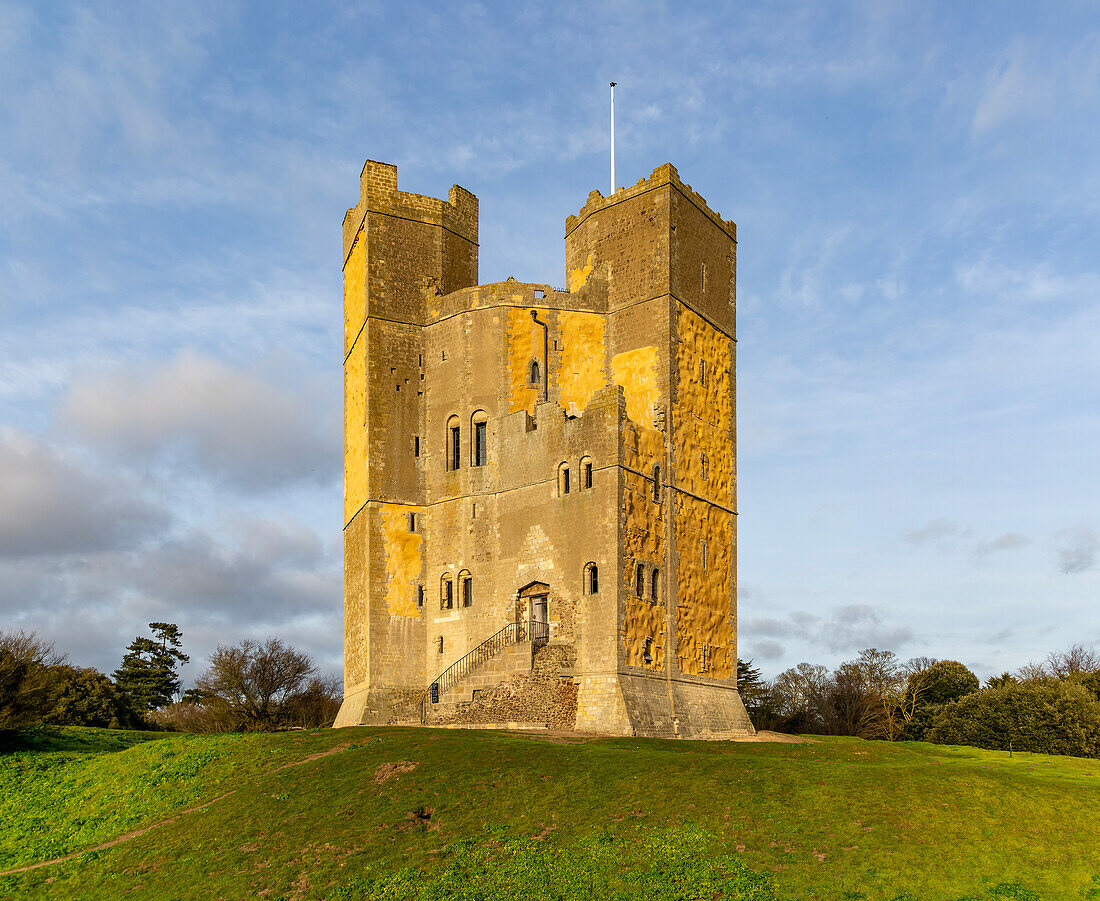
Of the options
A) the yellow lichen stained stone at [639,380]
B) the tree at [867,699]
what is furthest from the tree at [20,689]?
the tree at [867,699]

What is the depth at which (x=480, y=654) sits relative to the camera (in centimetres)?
4153

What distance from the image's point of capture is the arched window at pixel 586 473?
39938 millimetres

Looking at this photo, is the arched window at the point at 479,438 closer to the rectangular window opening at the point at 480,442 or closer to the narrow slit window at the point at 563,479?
the rectangular window opening at the point at 480,442

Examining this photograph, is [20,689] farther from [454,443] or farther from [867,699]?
[867,699]

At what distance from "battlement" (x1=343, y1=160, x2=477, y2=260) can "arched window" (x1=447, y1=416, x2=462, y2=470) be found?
29.0ft

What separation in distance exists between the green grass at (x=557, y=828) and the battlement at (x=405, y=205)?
23.7 m

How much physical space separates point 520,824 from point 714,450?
23.8 m

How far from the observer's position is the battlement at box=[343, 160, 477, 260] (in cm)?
4650

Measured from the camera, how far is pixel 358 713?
41.8 meters

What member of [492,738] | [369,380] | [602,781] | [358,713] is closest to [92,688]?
[358,713]

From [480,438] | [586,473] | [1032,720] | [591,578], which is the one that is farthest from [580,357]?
[1032,720]

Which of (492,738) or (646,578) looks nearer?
(492,738)

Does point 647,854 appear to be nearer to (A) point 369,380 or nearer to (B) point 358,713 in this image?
(B) point 358,713

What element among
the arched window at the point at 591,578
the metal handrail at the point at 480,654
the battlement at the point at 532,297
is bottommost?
the metal handrail at the point at 480,654
